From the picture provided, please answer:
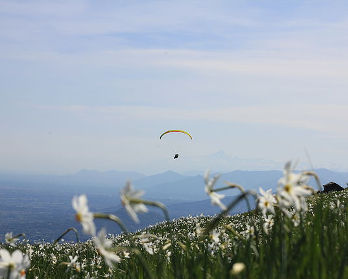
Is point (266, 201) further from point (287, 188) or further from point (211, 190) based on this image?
point (287, 188)

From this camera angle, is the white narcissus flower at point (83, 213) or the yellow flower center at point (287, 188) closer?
the white narcissus flower at point (83, 213)

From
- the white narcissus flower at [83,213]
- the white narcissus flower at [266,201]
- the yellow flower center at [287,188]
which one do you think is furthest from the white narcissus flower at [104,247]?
the white narcissus flower at [266,201]

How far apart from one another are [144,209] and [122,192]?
165mm

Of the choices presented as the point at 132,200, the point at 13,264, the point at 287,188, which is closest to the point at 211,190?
the point at 287,188

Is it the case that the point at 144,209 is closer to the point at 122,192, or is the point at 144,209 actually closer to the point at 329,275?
the point at 122,192

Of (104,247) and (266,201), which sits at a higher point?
(266,201)

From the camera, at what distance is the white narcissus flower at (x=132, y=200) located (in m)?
2.71

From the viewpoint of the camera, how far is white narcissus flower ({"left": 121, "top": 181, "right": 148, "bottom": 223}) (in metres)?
2.71

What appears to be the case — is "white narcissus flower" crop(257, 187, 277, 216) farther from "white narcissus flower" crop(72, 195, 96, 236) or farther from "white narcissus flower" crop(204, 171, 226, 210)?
"white narcissus flower" crop(72, 195, 96, 236)

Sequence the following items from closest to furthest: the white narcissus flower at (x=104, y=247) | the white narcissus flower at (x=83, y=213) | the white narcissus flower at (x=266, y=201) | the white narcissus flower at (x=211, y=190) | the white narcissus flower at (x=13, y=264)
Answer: the white narcissus flower at (x=83, y=213)
the white narcissus flower at (x=104, y=247)
the white narcissus flower at (x=211, y=190)
the white narcissus flower at (x=13, y=264)
the white narcissus flower at (x=266, y=201)

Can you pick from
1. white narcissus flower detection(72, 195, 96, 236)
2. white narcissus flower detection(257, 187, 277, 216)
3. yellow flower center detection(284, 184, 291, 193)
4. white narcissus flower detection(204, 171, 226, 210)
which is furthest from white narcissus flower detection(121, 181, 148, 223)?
white narcissus flower detection(257, 187, 277, 216)

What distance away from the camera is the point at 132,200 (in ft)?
9.10

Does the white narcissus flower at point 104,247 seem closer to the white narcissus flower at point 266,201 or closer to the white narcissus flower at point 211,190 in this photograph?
the white narcissus flower at point 211,190

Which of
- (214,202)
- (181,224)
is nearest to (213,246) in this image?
(214,202)
